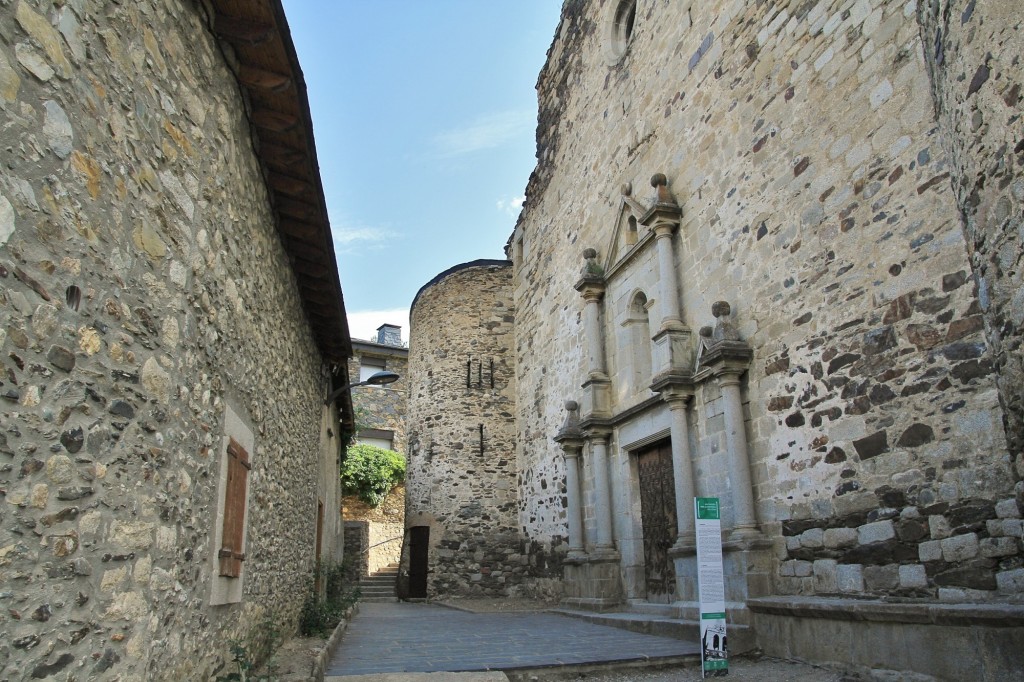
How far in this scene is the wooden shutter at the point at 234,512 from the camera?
377 cm

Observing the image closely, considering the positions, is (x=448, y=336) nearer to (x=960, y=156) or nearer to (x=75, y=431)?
(x=960, y=156)

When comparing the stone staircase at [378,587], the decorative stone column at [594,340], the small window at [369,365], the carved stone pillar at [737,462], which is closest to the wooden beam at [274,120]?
the carved stone pillar at [737,462]

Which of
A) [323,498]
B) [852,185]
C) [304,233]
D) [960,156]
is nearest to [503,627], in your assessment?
[323,498]

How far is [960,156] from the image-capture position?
12.3ft

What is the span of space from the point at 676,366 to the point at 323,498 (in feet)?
16.9

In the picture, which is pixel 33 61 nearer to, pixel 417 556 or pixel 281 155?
pixel 281 155

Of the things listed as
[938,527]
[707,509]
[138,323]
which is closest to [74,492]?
[138,323]

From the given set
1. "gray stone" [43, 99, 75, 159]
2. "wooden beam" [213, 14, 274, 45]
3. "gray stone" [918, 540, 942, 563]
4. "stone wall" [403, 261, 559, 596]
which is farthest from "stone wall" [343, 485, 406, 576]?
"gray stone" [43, 99, 75, 159]

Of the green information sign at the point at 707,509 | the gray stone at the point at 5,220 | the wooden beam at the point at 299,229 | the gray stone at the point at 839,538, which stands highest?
the wooden beam at the point at 299,229

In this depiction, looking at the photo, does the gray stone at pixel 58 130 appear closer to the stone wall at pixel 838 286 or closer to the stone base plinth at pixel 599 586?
the stone wall at pixel 838 286

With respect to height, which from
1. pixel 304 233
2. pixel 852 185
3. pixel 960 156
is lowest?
pixel 960 156

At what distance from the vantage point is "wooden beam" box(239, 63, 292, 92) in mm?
3968

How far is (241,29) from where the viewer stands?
12.1ft

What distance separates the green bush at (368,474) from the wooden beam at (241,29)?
17606 millimetres
